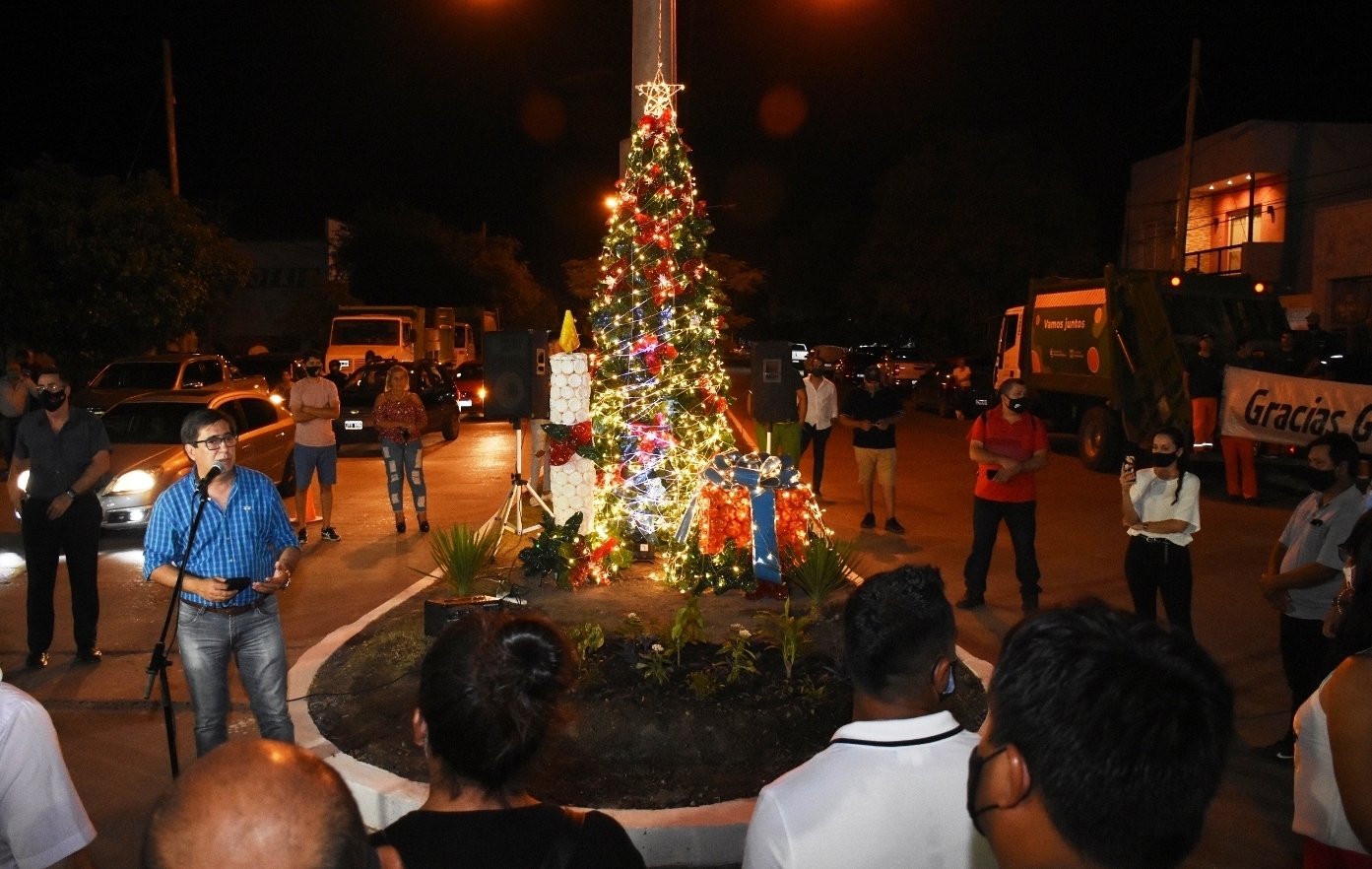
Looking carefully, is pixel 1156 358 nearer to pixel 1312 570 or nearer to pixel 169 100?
pixel 1312 570

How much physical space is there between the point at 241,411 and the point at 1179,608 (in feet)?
36.4

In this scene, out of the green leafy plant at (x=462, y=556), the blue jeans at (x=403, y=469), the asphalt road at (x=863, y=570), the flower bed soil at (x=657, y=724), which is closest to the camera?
the flower bed soil at (x=657, y=724)

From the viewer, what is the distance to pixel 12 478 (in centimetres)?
859

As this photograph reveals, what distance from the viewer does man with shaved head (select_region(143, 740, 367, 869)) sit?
1615 millimetres

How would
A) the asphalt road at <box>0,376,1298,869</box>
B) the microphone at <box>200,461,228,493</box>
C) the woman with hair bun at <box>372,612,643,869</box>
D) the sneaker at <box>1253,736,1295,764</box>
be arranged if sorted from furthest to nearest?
the sneaker at <box>1253,736,1295,764</box>, the asphalt road at <box>0,376,1298,869</box>, the microphone at <box>200,461,228,493</box>, the woman with hair bun at <box>372,612,643,869</box>

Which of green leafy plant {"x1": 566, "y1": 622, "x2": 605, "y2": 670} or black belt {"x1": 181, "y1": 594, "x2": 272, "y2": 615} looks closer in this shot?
black belt {"x1": 181, "y1": 594, "x2": 272, "y2": 615}

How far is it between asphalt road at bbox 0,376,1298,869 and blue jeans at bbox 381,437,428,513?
43cm

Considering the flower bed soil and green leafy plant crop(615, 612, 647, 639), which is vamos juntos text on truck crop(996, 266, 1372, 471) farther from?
green leafy plant crop(615, 612, 647, 639)

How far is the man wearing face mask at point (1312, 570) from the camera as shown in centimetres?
555

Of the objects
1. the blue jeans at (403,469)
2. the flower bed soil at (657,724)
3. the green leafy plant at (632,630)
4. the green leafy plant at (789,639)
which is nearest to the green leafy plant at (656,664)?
the flower bed soil at (657,724)

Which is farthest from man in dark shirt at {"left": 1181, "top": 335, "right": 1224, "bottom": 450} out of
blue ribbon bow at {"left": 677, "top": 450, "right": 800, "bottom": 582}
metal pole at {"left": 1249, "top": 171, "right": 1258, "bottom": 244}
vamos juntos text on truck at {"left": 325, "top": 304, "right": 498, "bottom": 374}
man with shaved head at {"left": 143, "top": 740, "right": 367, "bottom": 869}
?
metal pole at {"left": 1249, "top": 171, "right": 1258, "bottom": 244}

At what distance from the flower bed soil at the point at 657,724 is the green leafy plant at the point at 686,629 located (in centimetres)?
7

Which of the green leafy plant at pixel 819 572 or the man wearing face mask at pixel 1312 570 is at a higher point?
the man wearing face mask at pixel 1312 570

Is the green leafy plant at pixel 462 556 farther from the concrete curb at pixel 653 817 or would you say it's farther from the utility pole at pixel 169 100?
the utility pole at pixel 169 100
